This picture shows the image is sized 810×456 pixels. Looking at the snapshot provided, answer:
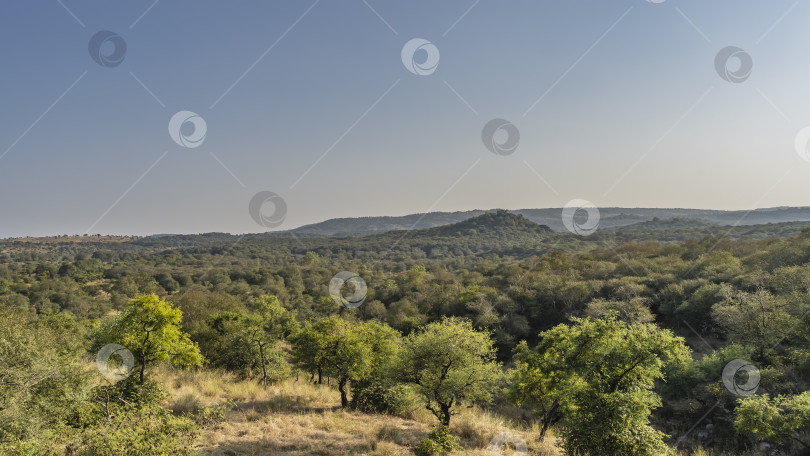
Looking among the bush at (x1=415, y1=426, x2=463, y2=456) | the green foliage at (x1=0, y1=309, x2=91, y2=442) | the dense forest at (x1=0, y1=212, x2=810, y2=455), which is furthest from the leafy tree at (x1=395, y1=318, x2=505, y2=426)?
the green foliage at (x1=0, y1=309, x2=91, y2=442)

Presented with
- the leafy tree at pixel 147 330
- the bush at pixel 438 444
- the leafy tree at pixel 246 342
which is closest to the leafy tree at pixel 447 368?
the bush at pixel 438 444

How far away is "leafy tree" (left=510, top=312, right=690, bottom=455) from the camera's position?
12430mm

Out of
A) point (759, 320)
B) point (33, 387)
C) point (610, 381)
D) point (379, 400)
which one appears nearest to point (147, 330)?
point (33, 387)

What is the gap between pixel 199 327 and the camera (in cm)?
3609

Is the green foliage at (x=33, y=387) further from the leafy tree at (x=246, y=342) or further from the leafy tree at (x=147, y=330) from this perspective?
the leafy tree at (x=246, y=342)

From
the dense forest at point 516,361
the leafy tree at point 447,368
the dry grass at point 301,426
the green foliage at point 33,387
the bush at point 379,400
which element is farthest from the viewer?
the bush at point 379,400

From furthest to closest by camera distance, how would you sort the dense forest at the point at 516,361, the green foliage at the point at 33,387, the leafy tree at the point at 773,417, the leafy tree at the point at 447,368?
the leafy tree at the point at 447,368 < the leafy tree at the point at 773,417 < the dense forest at the point at 516,361 < the green foliage at the point at 33,387

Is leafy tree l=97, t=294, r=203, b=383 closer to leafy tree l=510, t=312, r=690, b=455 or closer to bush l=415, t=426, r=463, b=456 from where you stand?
bush l=415, t=426, r=463, b=456

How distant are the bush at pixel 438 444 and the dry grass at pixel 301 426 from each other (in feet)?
1.58

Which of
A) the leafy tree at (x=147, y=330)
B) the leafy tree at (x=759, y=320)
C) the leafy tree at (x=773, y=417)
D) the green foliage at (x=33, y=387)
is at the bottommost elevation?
the leafy tree at (x=773, y=417)

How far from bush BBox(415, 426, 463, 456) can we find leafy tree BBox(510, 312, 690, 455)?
4.50 metres

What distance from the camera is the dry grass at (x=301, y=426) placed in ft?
48.1

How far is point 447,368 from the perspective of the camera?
18062 millimetres

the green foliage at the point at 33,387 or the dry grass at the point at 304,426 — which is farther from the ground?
the green foliage at the point at 33,387
